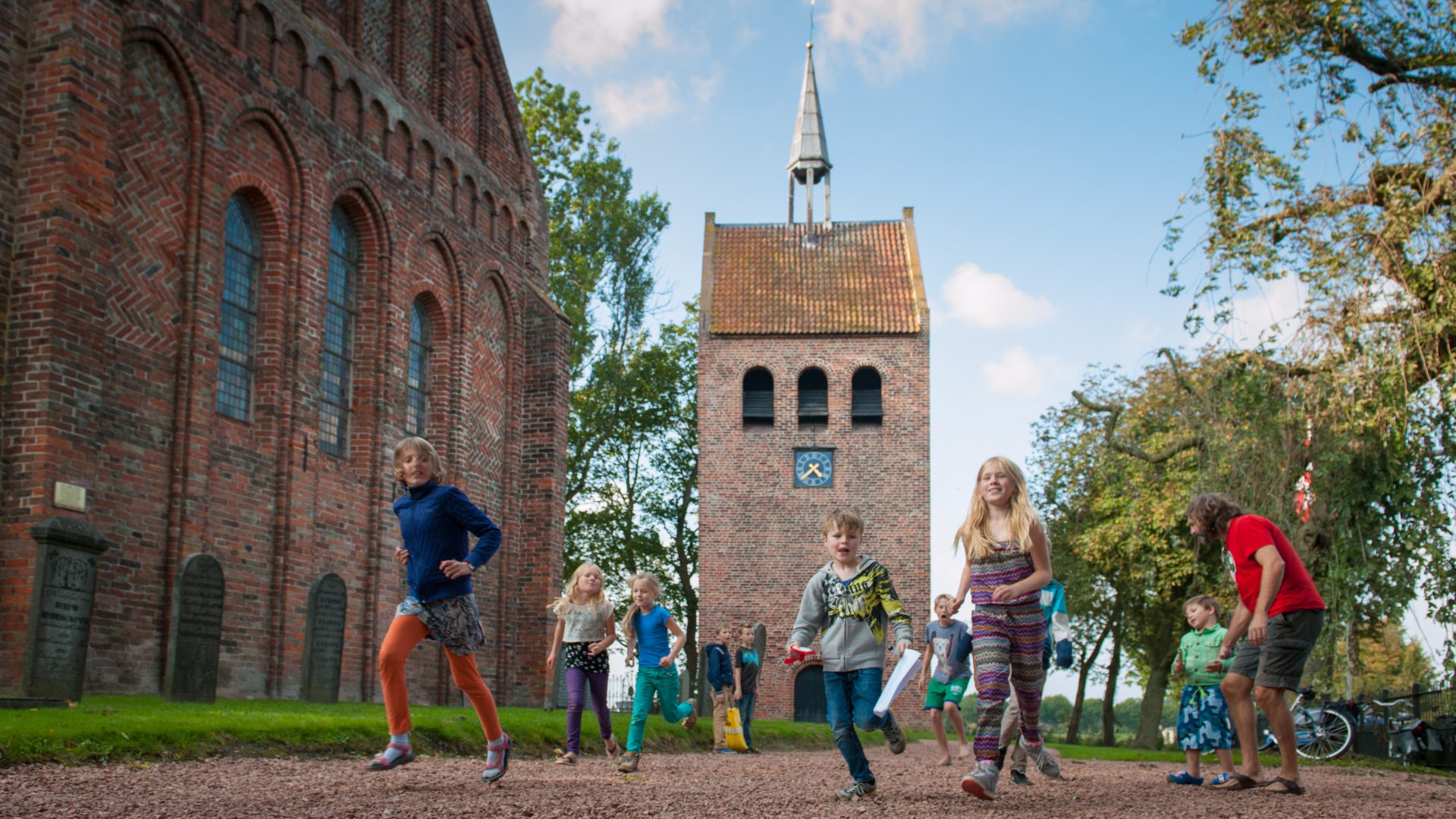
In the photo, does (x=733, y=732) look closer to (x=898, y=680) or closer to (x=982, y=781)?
(x=898, y=680)

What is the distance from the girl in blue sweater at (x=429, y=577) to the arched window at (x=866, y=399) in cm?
2877

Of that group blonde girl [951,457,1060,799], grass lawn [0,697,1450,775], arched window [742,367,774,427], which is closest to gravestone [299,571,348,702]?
grass lawn [0,697,1450,775]

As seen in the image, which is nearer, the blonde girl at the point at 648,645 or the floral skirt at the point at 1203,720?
the floral skirt at the point at 1203,720

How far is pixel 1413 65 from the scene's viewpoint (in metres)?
13.4

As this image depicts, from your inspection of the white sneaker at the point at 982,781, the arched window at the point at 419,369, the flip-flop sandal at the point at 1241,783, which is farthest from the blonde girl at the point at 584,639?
the arched window at the point at 419,369

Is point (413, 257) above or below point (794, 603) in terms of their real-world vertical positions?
above

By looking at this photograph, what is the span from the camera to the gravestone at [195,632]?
13094mm

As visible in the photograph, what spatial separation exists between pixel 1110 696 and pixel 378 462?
94.8 ft

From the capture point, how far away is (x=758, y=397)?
36.3 meters

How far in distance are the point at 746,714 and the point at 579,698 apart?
24.1ft

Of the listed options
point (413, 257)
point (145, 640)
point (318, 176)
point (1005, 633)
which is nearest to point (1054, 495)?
point (413, 257)

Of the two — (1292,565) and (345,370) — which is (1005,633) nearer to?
(1292,565)

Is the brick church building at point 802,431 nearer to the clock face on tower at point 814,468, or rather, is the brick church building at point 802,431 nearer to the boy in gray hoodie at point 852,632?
the clock face on tower at point 814,468

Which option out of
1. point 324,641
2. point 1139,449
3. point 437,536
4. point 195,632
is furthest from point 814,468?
point 437,536
